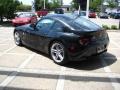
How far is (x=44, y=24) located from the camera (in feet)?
26.8

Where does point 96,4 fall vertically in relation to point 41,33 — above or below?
above

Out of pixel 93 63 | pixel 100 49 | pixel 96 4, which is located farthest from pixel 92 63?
pixel 96 4

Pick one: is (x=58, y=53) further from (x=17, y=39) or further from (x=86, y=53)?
(x=17, y=39)

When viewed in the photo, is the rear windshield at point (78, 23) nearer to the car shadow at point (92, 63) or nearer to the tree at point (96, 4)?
the car shadow at point (92, 63)

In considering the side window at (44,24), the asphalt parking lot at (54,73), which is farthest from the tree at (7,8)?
the side window at (44,24)

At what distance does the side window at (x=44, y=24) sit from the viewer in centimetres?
786

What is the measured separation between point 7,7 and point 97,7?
2255 inches

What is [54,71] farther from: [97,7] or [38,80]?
[97,7]

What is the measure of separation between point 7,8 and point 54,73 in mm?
18048

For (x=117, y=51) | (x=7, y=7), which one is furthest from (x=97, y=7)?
(x=117, y=51)

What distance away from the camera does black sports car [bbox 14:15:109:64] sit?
6.68 metres

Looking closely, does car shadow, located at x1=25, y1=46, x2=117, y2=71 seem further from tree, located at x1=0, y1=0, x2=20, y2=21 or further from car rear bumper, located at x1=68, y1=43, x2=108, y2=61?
tree, located at x1=0, y1=0, x2=20, y2=21

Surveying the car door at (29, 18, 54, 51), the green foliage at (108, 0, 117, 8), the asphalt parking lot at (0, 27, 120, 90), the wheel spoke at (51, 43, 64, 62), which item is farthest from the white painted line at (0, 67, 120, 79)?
the green foliage at (108, 0, 117, 8)

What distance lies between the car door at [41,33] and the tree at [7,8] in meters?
14.8
